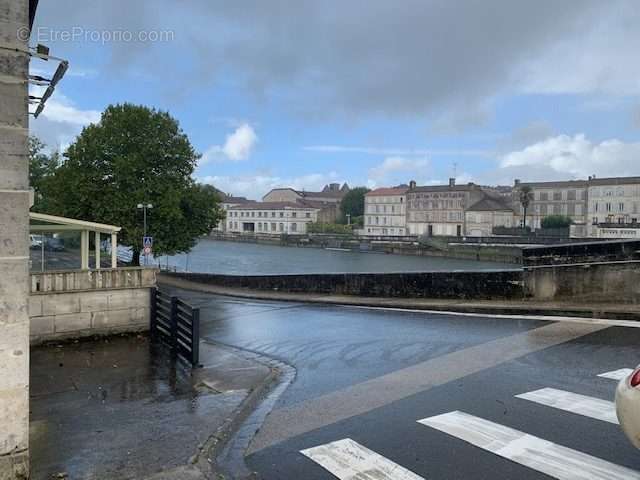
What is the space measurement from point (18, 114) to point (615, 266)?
12454 mm

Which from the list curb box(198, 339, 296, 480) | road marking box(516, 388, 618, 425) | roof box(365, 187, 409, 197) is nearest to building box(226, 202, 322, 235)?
roof box(365, 187, 409, 197)

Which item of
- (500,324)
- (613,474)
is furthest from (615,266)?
(613,474)

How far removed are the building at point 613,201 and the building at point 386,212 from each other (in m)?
39.7

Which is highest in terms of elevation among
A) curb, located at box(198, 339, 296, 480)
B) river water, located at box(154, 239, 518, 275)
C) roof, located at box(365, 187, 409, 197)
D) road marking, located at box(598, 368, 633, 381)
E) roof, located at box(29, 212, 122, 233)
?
roof, located at box(365, 187, 409, 197)

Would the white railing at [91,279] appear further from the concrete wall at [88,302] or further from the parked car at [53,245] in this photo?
the parked car at [53,245]

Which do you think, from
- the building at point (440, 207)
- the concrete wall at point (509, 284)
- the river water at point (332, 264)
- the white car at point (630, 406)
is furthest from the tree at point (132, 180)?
the building at point (440, 207)

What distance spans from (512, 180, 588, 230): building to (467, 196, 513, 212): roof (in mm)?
4820

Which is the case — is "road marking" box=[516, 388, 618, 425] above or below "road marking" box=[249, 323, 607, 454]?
above

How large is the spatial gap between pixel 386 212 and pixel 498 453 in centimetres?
13280

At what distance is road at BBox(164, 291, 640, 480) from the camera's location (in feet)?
16.8

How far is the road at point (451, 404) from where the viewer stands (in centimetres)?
513

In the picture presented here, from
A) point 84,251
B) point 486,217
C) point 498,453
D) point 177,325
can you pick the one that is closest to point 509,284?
point 177,325

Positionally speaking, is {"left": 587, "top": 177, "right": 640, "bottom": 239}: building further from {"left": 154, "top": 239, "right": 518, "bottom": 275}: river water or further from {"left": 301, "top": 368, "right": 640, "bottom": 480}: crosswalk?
{"left": 301, "top": 368, "right": 640, "bottom": 480}: crosswalk

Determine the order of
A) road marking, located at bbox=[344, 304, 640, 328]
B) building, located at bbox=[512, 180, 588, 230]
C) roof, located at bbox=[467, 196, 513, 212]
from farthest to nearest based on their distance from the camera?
roof, located at bbox=[467, 196, 513, 212] < building, located at bbox=[512, 180, 588, 230] < road marking, located at bbox=[344, 304, 640, 328]
